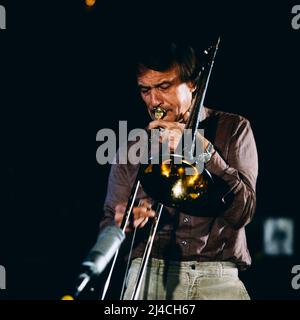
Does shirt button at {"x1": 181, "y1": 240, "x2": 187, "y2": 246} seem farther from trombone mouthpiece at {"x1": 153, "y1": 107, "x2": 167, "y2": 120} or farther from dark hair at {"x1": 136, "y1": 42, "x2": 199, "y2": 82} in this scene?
dark hair at {"x1": 136, "y1": 42, "x2": 199, "y2": 82}

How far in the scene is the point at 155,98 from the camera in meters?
2.59

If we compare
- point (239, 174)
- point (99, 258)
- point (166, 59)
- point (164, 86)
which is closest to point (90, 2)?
point (166, 59)

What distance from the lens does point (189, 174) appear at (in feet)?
6.99

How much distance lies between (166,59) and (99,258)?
154 cm

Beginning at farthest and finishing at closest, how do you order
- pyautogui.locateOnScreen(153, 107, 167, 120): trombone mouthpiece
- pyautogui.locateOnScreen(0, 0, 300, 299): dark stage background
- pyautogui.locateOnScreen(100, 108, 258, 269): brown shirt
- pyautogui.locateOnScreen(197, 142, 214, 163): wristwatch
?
1. pyautogui.locateOnScreen(0, 0, 300, 299): dark stage background
2. pyautogui.locateOnScreen(153, 107, 167, 120): trombone mouthpiece
3. pyautogui.locateOnScreen(100, 108, 258, 269): brown shirt
4. pyautogui.locateOnScreen(197, 142, 214, 163): wristwatch

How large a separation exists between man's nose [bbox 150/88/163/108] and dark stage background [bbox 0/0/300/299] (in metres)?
1.04

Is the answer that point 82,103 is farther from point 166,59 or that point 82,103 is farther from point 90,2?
point 166,59

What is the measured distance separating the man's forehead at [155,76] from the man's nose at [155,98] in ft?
0.16

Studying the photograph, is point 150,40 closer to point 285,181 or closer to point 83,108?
point 83,108

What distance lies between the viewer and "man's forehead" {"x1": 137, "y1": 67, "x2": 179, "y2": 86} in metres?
2.59

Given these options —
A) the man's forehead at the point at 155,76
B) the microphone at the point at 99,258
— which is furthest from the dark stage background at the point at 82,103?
the microphone at the point at 99,258

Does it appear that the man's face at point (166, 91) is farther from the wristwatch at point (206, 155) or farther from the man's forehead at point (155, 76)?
the wristwatch at point (206, 155)

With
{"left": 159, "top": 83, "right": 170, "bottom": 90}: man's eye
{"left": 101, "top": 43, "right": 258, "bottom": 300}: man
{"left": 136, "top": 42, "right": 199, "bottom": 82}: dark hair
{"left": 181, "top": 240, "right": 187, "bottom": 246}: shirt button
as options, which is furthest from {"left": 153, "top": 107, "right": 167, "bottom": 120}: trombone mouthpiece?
{"left": 181, "top": 240, "right": 187, "bottom": 246}: shirt button

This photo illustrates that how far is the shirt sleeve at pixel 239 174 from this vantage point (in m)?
2.23
